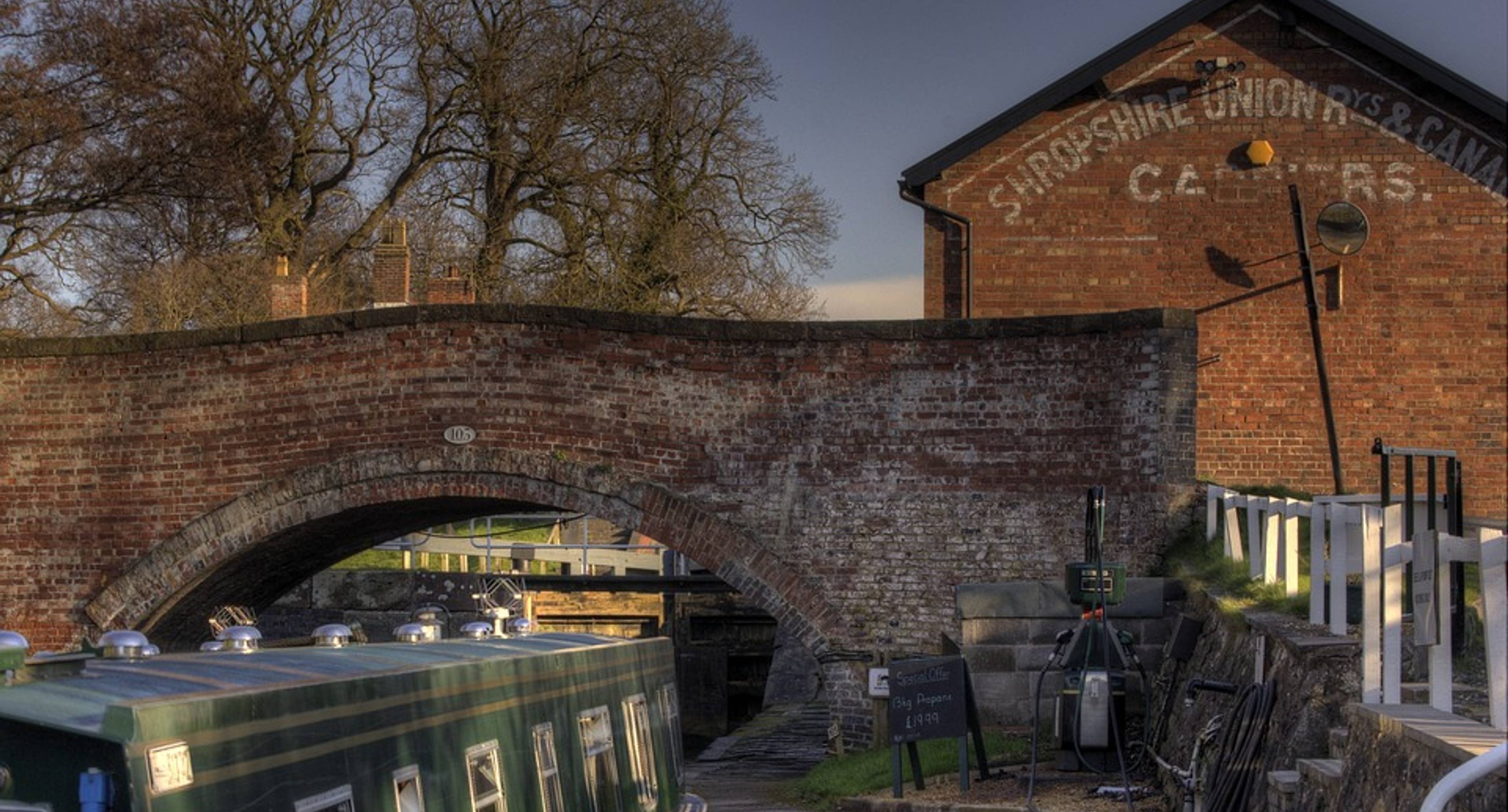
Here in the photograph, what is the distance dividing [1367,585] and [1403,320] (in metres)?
14.0

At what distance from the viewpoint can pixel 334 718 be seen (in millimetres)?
6922

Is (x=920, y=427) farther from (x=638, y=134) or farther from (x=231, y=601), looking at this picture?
(x=638, y=134)

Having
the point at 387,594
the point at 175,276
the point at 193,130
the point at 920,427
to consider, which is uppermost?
the point at 193,130

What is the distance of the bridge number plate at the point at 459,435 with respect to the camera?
1758 cm

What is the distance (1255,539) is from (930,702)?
2.52m

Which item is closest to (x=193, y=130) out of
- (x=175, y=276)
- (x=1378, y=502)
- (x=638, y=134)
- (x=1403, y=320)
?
(x=175, y=276)

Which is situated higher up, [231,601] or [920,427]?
[920,427]

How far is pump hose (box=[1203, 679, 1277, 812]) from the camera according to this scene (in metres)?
9.84

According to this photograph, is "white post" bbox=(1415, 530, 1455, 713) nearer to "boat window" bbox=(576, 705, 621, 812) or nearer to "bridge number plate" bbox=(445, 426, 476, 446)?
"boat window" bbox=(576, 705, 621, 812)

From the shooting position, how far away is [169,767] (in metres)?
5.54


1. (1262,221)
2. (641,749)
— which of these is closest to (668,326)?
(641,749)

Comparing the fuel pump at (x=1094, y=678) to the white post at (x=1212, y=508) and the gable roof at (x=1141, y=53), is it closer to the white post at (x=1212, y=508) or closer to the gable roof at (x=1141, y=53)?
the white post at (x=1212, y=508)

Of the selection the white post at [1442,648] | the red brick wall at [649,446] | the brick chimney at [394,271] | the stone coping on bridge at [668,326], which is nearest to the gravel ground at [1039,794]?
the red brick wall at [649,446]

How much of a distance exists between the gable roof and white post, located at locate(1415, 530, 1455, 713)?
1484cm
